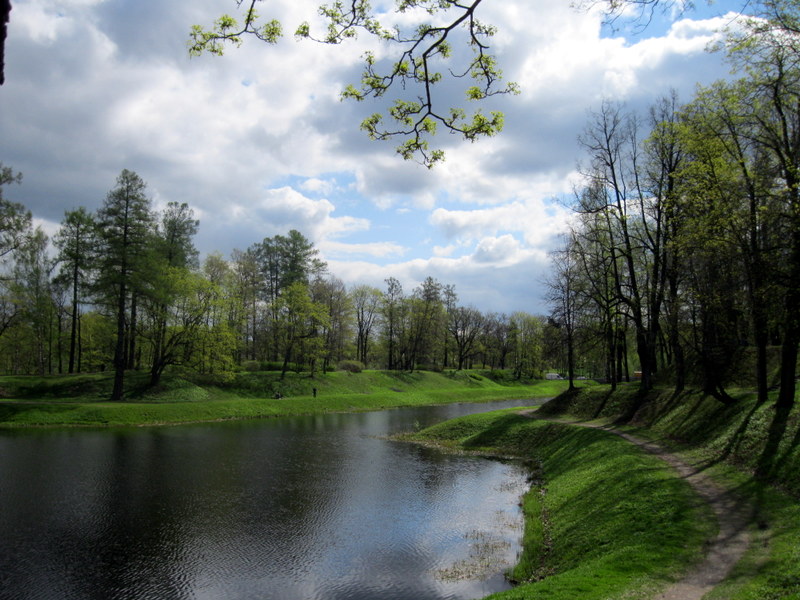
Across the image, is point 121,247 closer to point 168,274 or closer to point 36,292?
point 168,274

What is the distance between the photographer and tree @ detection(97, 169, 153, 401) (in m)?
39.2

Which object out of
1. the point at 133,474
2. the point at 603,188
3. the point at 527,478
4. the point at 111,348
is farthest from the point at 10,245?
the point at 603,188

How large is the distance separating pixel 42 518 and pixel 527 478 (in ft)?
57.9

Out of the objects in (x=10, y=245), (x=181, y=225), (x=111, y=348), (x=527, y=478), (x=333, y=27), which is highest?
(x=181, y=225)

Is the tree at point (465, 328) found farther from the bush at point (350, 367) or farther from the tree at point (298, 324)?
the tree at point (298, 324)

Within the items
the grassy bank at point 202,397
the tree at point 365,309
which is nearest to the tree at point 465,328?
the tree at point 365,309

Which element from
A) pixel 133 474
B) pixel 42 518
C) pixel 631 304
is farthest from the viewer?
pixel 631 304

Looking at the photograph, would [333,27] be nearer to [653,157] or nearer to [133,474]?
Result: [133,474]

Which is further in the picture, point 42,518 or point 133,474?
point 133,474

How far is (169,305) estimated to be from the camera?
45562mm

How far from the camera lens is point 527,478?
2138cm

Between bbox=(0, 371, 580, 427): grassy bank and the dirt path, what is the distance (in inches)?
1326

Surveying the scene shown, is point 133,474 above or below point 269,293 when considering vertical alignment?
below

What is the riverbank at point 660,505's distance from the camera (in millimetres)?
8289
